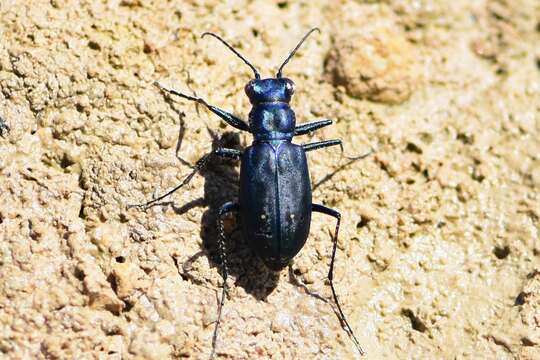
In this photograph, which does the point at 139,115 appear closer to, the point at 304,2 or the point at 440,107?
the point at 304,2

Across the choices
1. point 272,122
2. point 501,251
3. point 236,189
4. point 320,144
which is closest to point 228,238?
point 236,189

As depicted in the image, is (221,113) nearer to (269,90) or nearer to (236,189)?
(269,90)

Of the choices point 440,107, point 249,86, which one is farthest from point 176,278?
point 440,107

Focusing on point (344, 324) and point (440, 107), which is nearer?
point (344, 324)

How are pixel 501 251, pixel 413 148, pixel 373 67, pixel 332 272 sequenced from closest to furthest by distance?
pixel 332 272 → pixel 501 251 → pixel 413 148 → pixel 373 67

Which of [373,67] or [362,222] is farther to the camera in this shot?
[373,67]

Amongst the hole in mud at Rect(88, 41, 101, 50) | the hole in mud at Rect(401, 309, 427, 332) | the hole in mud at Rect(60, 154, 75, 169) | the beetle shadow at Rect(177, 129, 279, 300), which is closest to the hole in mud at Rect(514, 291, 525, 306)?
the hole in mud at Rect(401, 309, 427, 332)
